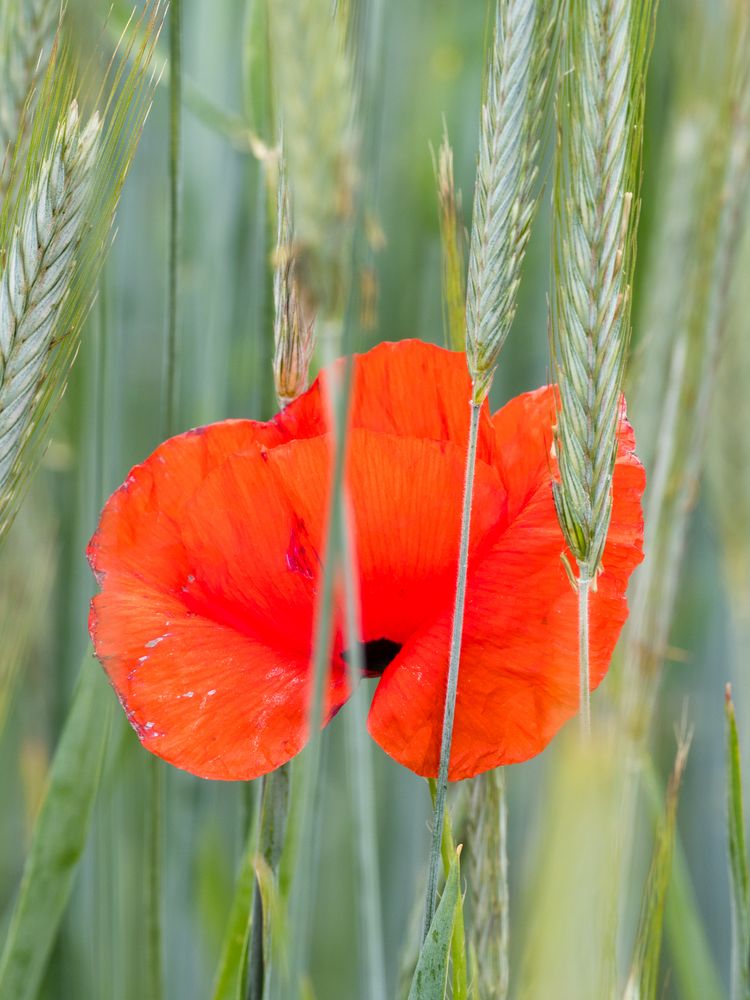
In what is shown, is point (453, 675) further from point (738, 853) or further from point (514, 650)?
point (738, 853)

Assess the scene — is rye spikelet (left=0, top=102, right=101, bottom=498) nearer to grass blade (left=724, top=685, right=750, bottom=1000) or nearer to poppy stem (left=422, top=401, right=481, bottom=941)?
poppy stem (left=422, top=401, right=481, bottom=941)

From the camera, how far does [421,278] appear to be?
879 mm

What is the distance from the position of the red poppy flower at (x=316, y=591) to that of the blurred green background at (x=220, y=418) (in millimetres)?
172

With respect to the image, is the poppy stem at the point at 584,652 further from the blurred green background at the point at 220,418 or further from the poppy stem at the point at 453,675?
the blurred green background at the point at 220,418

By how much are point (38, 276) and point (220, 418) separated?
37 centimetres

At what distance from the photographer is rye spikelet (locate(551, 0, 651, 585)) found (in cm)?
31

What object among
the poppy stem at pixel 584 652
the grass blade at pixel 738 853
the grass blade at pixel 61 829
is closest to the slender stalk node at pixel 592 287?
the poppy stem at pixel 584 652

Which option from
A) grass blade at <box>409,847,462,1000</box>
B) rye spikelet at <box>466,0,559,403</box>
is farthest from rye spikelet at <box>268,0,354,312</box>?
grass blade at <box>409,847,462,1000</box>

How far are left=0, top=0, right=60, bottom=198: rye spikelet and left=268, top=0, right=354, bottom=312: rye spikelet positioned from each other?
12 centimetres

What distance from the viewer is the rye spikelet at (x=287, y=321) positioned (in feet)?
1.17

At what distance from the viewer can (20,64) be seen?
339 millimetres

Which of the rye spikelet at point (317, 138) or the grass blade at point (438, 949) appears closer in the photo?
the rye spikelet at point (317, 138)

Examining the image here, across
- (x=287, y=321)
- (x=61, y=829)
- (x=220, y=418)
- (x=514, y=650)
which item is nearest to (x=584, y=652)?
(x=514, y=650)

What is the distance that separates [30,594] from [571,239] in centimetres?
34
